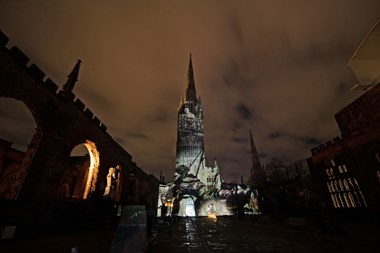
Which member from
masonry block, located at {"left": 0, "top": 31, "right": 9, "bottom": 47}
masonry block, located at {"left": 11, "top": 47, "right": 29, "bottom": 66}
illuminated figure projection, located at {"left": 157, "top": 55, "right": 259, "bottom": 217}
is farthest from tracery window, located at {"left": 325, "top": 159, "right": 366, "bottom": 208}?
masonry block, located at {"left": 0, "top": 31, "right": 9, "bottom": 47}


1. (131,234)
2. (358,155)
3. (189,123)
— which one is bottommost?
(131,234)

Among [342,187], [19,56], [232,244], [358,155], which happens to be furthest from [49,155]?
[342,187]

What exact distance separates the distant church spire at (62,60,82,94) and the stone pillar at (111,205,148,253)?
35.3ft

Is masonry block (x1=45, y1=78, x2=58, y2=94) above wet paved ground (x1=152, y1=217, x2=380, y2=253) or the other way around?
above

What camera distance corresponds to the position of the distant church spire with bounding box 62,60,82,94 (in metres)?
11.3

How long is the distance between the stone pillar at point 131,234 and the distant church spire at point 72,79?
10758 millimetres

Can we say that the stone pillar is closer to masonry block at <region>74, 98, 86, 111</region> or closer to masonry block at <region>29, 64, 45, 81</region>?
masonry block at <region>29, 64, 45, 81</region>

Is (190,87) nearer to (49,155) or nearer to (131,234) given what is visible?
(49,155)

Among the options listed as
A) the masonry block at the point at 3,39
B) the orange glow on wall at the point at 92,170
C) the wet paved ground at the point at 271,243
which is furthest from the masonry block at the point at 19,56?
the wet paved ground at the point at 271,243

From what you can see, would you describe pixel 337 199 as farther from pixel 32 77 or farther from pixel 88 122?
pixel 32 77

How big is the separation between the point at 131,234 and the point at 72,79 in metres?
12.2

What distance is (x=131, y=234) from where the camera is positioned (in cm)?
410

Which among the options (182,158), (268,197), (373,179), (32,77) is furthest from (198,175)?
(32,77)

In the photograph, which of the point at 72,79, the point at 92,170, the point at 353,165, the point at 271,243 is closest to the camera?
the point at 271,243
